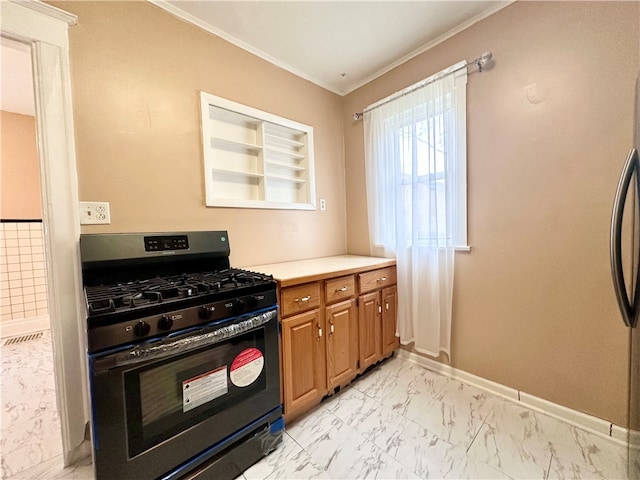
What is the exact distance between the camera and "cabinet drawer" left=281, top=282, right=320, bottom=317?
1476mm

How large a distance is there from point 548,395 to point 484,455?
64 centimetres

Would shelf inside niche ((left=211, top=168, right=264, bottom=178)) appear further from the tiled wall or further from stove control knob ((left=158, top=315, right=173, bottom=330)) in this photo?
the tiled wall

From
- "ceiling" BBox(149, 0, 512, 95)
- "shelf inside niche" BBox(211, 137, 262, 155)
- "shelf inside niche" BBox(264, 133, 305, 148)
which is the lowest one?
"shelf inside niche" BBox(211, 137, 262, 155)

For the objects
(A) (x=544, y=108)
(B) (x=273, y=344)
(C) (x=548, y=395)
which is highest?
(A) (x=544, y=108)

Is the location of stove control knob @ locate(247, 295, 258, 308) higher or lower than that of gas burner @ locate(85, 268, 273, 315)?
lower

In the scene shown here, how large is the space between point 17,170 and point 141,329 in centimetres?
398

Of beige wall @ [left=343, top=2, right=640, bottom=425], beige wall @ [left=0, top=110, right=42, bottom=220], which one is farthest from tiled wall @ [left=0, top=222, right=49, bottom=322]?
beige wall @ [left=343, top=2, right=640, bottom=425]

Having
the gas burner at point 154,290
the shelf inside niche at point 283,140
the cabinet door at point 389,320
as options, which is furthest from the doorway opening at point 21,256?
the cabinet door at point 389,320

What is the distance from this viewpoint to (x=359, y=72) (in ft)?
7.59

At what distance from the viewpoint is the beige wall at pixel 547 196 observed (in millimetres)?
1345

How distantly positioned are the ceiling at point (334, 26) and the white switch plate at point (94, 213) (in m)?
1.28

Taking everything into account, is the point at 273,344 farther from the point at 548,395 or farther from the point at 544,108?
the point at 544,108

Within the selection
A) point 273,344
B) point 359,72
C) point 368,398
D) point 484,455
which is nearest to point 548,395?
point 484,455

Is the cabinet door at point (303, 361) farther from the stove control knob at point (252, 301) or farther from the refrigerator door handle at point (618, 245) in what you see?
the refrigerator door handle at point (618, 245)
